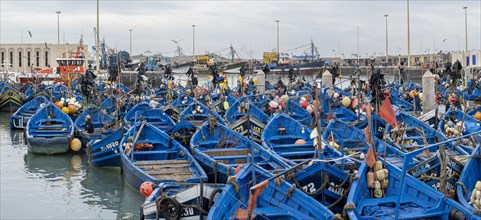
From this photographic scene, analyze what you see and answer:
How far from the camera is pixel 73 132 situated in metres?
27.3

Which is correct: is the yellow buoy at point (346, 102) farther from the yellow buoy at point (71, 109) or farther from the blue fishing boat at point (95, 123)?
the yellow buoy at point (71, 109)

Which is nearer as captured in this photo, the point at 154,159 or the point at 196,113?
the point at 154,159

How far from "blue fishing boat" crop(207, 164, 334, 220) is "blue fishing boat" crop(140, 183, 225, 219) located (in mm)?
698

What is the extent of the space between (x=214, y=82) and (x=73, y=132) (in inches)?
619

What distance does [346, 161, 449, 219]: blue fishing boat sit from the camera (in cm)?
1234

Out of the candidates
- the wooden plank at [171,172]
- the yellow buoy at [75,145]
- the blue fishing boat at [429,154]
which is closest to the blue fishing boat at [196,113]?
the yellow buoy at [75,145]

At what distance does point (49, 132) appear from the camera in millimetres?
27906

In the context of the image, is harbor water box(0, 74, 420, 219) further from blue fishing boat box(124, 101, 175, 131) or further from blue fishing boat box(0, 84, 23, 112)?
blue fishing boat box(0, 84, 23, 112)

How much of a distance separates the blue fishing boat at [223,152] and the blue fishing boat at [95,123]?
6148 millimetres

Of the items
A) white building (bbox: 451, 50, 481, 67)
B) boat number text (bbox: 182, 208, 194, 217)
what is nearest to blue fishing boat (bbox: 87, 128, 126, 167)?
boat number text (bbox: 182, 208, 194, 217)

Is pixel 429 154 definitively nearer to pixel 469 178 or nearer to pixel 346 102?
pixel 469 178

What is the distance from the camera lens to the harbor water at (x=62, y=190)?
18.6 meters

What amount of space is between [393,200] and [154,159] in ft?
32.2

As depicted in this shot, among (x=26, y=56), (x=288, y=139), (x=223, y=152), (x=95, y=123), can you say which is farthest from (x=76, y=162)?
(x=26, y=56)
